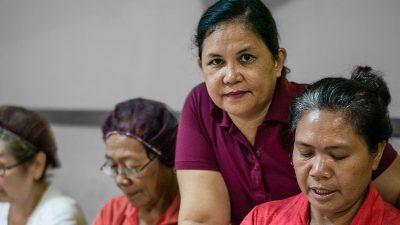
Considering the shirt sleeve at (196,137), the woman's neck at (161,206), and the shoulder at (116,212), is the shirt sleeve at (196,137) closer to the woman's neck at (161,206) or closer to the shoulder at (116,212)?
the woman's neck at (161,206)

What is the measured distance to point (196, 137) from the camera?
182cm

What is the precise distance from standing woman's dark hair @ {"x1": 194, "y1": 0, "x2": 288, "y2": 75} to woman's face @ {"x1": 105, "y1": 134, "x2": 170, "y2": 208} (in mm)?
667

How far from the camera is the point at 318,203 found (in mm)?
1447

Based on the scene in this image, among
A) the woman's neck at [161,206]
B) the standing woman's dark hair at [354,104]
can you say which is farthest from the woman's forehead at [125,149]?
the standing woman's dark hair at [354,104]

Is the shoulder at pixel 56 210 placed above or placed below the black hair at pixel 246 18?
below

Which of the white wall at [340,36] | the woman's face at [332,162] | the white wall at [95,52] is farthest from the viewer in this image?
the white wall at [95,52]

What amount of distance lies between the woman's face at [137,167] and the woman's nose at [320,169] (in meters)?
0.89

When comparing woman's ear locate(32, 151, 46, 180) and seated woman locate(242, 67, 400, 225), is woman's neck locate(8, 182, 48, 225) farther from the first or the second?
seated woman locate(242, 67, 400, 225)

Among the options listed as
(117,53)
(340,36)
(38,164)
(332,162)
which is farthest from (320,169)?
(117,53)

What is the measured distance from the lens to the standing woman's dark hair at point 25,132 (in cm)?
247

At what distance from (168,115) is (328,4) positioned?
0.81 meters

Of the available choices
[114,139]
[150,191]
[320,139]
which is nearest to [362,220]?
[320,139]

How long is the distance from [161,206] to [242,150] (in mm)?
583

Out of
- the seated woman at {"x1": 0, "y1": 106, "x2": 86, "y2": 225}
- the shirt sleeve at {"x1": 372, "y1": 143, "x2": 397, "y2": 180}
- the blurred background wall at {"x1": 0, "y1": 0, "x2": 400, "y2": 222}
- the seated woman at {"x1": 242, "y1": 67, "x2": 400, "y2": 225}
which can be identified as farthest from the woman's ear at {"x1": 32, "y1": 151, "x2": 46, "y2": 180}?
the shirt sleeve at {"x1": 372, "y1": 143, "x2": 397, "y2": 180}
